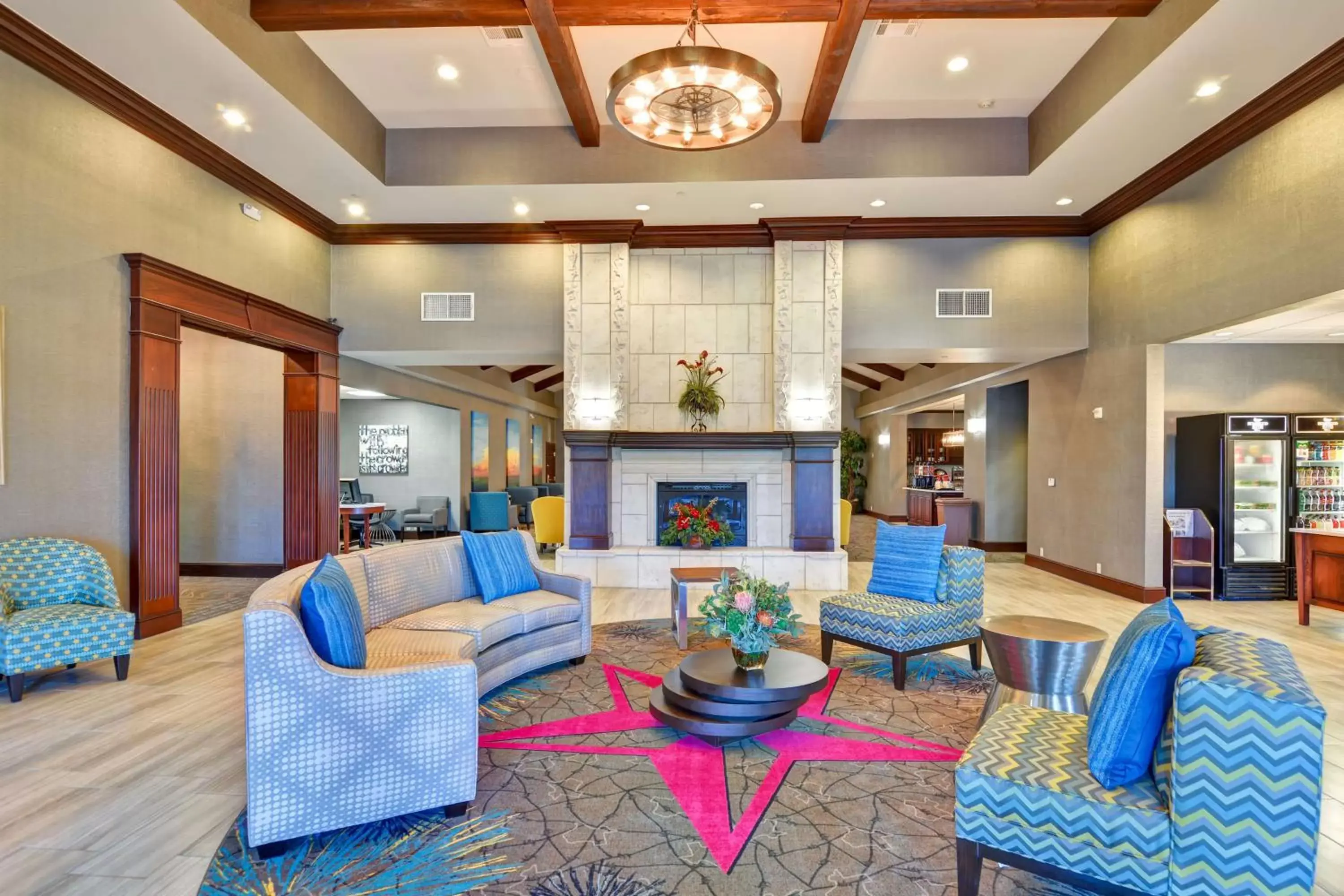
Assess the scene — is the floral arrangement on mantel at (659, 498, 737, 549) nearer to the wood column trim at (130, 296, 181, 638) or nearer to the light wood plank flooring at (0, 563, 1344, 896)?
the light wood plank flooring at (0, 563, 1344, 896)

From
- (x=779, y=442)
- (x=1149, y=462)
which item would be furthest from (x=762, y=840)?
(x=1149, y=462)

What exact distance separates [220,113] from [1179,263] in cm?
824

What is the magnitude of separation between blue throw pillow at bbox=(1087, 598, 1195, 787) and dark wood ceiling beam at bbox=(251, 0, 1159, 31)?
427 centimetres

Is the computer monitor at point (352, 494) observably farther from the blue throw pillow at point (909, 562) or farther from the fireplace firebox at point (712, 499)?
the blue throw pillow at point (909, 562)

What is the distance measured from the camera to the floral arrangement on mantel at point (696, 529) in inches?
292

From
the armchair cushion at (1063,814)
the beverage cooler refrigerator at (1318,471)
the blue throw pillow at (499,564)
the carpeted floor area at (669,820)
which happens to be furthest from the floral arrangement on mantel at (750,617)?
the beverage cooler refrigerator at (1318,471)

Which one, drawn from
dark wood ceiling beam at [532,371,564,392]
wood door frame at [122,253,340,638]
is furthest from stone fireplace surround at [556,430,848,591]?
dark wood ceiling beam at [532,371,564,392]

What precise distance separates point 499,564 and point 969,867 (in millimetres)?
3248

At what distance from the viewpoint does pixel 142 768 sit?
3012mm

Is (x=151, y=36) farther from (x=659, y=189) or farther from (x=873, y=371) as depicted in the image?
(x=873, y=371)

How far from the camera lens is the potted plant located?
54.6 ft

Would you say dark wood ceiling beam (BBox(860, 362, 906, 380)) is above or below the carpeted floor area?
above

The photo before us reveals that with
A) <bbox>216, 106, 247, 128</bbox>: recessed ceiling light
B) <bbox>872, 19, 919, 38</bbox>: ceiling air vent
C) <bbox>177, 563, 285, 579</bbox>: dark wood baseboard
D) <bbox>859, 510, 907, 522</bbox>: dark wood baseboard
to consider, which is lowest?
<bbox>859, 510, 907, 522</bbox>: dark wood baseboard

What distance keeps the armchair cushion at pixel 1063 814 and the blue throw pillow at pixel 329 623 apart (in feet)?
7.48
